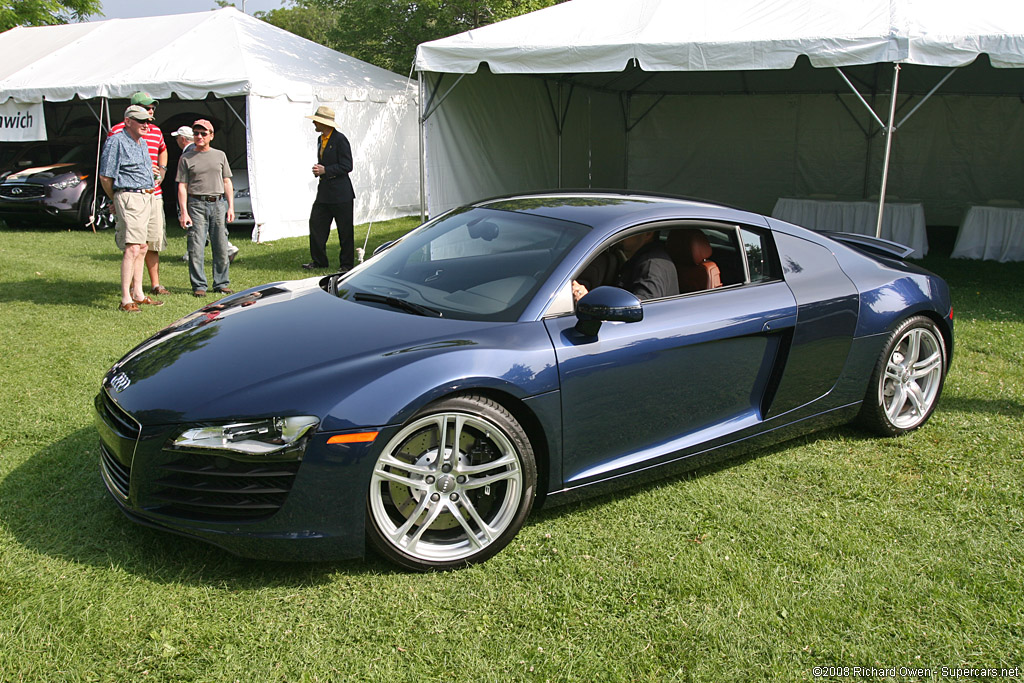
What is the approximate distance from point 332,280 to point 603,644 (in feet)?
7.75

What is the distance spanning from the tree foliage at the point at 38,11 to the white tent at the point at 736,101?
22.6 meters

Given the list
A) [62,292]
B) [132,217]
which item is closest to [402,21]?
[62,292]

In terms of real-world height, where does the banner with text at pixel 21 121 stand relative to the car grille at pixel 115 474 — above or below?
above

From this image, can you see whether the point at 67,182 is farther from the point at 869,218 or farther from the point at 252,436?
the point at 252,436

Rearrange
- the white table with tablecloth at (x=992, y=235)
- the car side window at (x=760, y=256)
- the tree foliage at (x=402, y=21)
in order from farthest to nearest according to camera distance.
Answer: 1. the tree foliage at (x=402, y=21)
2. the white table with tablecloth at (x=992, y=235)
3. the car side window at (x=760, y=256)

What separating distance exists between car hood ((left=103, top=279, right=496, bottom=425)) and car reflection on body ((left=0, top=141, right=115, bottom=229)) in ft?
40.2

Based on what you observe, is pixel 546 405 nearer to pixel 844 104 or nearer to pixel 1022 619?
pixel 1022 619

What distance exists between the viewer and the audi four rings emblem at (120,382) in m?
3.30

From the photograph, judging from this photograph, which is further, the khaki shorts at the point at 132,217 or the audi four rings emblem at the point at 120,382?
the khaki shorts at the point at 132,217

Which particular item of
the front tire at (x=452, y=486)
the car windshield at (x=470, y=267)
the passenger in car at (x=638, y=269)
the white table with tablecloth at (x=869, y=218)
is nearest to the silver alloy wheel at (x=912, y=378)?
the passenger in car at (x=638, y=269)

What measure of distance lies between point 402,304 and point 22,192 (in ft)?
43.9

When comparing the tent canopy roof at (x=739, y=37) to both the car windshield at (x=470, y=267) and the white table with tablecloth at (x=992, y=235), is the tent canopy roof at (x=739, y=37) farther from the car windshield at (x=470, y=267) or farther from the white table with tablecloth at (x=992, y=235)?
the car windshield at (x=470, y=267)

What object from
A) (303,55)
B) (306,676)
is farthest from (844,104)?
(306,676)

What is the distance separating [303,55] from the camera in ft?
49.9
